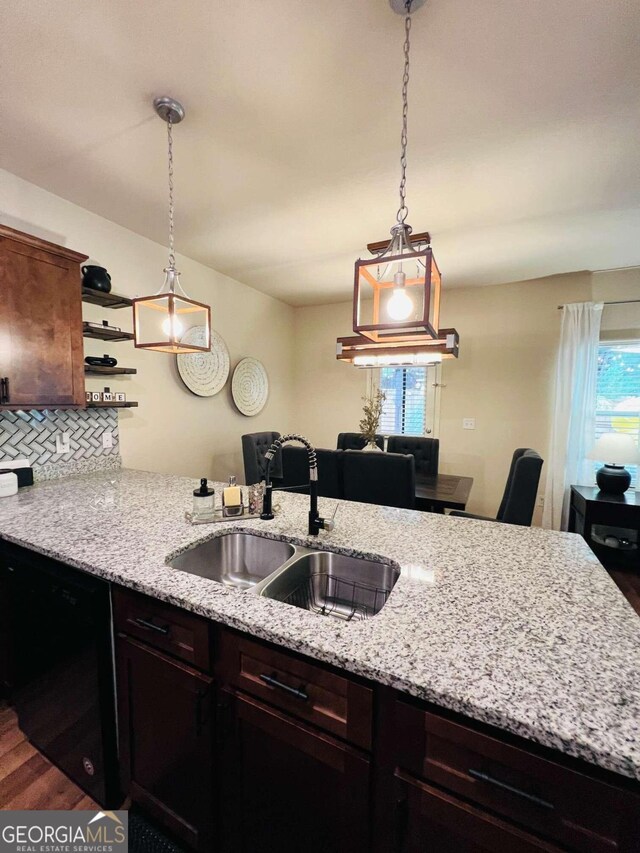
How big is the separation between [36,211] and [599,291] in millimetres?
4703

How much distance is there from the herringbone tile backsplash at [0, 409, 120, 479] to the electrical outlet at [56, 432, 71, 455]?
0.04 ft

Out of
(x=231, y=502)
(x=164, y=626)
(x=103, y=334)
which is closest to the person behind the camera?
(x=164, y=626)

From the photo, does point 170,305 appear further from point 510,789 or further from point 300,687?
point 510,789

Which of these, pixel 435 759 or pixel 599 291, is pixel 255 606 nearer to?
pixel 435 759

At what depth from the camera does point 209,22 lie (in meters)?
1.25

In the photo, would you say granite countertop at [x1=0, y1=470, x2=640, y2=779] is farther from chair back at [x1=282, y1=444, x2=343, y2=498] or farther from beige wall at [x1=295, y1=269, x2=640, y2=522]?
beige wall at [x1=295, y1=269, x2=640, y2=522]

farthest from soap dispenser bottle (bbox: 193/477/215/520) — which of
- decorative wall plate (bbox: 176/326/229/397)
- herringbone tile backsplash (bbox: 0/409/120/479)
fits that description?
decorative wall plate (bbox: 176/326/229/397)

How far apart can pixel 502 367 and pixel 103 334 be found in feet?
12.5

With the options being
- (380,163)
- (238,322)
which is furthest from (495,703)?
(238,322)

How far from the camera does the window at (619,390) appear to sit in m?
3.47

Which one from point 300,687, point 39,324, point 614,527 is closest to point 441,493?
point 614,527

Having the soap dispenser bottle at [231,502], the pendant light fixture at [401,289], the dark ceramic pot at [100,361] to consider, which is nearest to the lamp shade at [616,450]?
the pendant light fixture at [401,289]

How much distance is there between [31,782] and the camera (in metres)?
1.36

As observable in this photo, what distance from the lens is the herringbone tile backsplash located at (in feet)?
6.91
